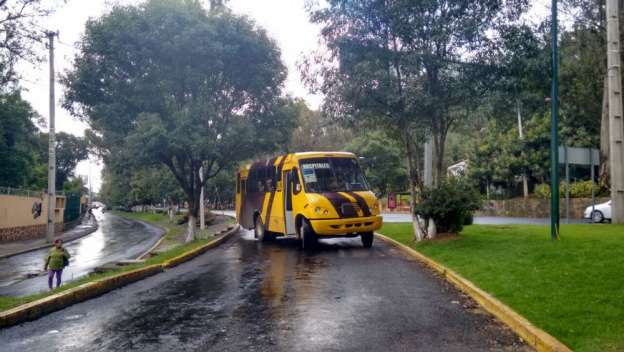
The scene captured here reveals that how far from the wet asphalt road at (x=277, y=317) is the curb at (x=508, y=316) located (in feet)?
0.54

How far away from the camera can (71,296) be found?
8.81m

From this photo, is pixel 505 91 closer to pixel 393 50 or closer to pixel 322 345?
pixel 393 50

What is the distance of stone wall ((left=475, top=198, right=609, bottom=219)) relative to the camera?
108 feet

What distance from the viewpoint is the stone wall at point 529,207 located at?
33.0m

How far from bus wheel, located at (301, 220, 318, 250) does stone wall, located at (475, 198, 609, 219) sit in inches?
842

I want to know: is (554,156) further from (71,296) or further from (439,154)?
(71,296)

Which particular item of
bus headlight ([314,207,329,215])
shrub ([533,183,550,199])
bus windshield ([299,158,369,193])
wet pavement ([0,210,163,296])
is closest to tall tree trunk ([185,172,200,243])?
wet pavement ([0,210,163,296])

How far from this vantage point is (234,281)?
10.8 meters

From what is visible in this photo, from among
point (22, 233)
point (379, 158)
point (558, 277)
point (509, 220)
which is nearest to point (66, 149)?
point (379, 158)

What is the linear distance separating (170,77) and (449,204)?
41.3 ft

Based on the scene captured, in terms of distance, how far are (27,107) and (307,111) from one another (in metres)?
27.4

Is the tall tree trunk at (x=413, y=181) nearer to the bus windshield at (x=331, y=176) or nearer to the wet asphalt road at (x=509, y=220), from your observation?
the bus windshield at (x=331, y=176)

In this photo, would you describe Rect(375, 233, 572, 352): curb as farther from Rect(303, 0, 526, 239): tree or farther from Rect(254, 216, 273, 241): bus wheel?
Rect(254, 216, 273, 241): bus wheel

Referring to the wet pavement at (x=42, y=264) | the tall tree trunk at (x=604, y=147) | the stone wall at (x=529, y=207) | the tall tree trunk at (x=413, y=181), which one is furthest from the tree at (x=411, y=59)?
the stone wall at (x=529, y=207)
